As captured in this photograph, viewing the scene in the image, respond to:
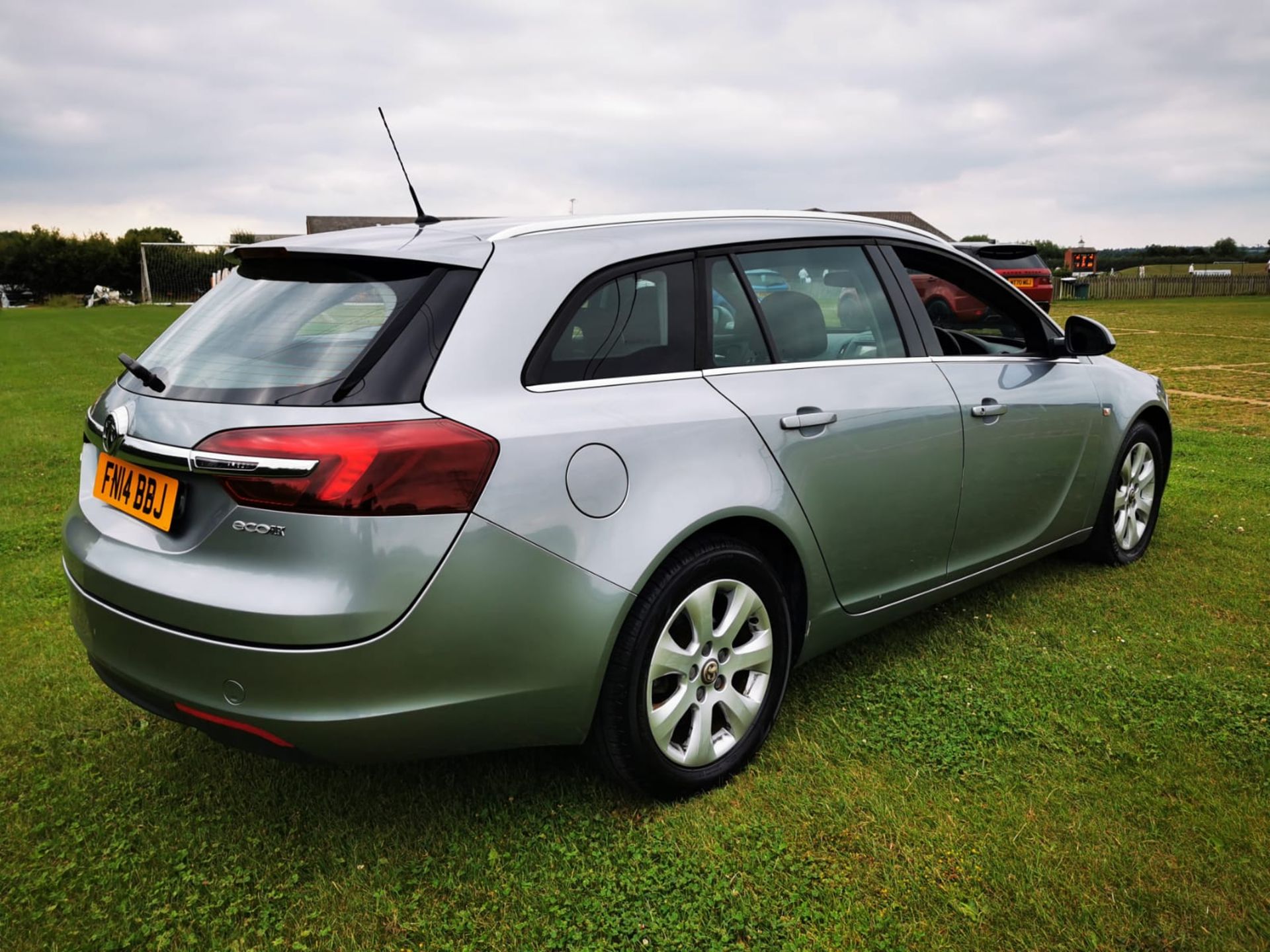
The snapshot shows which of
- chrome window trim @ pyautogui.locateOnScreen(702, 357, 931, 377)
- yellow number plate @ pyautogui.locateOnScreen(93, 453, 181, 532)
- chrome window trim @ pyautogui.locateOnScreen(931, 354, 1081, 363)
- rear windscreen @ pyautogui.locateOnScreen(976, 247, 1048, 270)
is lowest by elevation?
yellow number plate @ pyautogui.locateOnScreen(93, 453, 181, 532)

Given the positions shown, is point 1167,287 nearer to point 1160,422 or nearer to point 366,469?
point 1160,422

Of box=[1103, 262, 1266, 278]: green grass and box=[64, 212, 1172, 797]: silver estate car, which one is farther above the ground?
box=[1103, 262, 1266, 278]: green grass

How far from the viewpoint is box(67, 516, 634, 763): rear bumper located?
222 cm

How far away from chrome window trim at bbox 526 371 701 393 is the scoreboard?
46887mm

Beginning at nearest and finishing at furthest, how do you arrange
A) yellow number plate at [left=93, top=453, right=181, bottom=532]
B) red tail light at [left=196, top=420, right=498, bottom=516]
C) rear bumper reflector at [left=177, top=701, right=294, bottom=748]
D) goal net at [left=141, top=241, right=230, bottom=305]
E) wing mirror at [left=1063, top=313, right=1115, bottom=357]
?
red tail light at [left=196, top=420, right=498, bottom=516] → rear bumper reflector at [left=177, top=701, right=294, bottom=748] → yellow number plate at [left=93, top=453, right=181, bottom=532] → wing mirror at [left=1063, top=313, right=1115, bottom=357] → goal net at [left=141, top=241, right=230, bottom=305]

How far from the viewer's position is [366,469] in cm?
217

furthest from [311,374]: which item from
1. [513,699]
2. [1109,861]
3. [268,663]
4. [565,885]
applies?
[1109,861]

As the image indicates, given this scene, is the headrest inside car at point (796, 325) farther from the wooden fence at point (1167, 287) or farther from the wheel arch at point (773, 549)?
the wooden fence at point (1167, 287)

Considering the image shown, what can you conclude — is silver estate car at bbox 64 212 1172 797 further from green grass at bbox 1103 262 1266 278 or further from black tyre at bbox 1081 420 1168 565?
green grass at bbox 1103 262 1266 278

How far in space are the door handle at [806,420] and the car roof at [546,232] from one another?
57 cm

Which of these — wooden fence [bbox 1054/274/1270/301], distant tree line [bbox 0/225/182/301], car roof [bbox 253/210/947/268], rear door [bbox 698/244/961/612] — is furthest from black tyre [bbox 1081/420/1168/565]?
distant tree line [bbox 0/225/182/301]

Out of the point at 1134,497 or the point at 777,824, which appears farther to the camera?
the point at 1134,497

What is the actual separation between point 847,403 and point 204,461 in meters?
1.82

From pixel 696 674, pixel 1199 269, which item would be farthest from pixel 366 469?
pixel 1199 269
